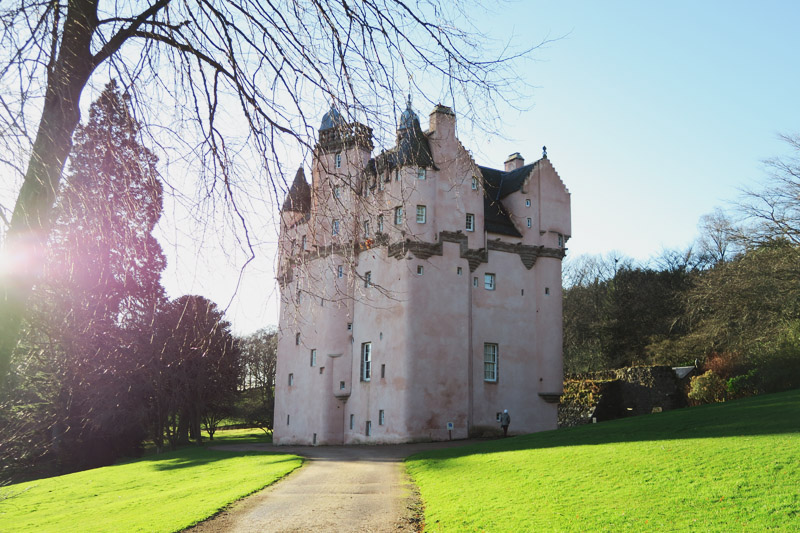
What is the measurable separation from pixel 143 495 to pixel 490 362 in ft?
66.2

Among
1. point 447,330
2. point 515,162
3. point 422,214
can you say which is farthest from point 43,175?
point 515,162

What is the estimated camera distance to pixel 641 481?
13672 mm

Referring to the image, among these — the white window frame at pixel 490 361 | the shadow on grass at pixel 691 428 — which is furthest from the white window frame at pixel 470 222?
the shadow on grass at pixel 691 428

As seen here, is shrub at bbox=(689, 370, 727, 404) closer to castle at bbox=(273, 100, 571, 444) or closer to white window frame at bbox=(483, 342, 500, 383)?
castle at bbox=(273, 100, 571, 444)

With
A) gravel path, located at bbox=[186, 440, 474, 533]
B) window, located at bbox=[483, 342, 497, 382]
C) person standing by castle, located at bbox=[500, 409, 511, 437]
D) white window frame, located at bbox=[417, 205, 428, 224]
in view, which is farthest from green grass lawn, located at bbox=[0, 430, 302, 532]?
white window frame, located at bbox=[417, 205, 428, 224]

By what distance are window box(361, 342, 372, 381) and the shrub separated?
56.0ft

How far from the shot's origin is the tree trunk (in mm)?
5430

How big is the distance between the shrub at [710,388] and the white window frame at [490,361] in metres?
10.3

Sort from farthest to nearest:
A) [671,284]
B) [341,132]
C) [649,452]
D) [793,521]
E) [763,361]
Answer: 1. [671,284]
2. [763,361]
3. [649,452]
4. [793,521]
5. [341,132]

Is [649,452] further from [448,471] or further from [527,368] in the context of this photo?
[527,368]

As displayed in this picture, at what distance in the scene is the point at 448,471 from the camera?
63.8 ft

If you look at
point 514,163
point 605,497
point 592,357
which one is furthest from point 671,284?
point 605,497

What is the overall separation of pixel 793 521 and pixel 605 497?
3646 millimetres

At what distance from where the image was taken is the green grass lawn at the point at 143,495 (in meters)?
15.9
